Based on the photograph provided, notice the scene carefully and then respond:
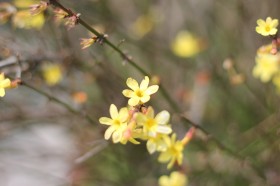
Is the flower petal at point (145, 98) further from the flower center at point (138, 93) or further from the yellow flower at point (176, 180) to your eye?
the yellow flower at point (176, 180)

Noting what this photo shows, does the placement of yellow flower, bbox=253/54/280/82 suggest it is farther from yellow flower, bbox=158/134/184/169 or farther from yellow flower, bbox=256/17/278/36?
yellow flower, bbox=158/134/184/169

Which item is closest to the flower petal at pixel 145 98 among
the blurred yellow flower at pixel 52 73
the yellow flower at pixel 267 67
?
the yellow flower at pixel 267 67

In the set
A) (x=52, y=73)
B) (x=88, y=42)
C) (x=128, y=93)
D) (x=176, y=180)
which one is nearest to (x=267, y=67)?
(x=176, y=180)

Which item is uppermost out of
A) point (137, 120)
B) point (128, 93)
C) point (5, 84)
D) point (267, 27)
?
point (267, 27)

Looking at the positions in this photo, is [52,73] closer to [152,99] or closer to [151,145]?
[152,99]

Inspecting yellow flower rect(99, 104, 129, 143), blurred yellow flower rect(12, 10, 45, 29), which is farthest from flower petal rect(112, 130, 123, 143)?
blurred yellow flower rect(12, 10, 45, 29)
